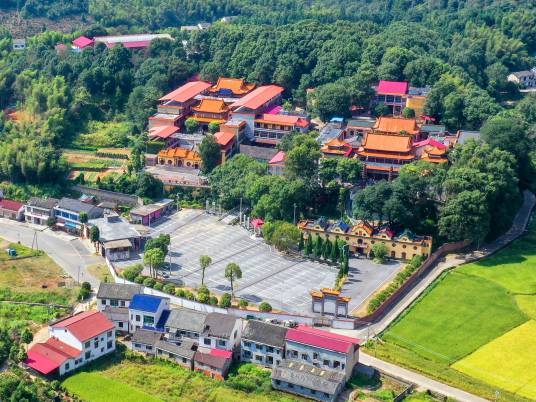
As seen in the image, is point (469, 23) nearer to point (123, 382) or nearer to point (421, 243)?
point (421, 243)

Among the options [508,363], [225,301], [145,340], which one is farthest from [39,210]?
[508,363]

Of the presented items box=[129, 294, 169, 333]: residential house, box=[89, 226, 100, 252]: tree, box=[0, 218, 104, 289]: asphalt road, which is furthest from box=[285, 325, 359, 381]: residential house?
box=[89, 226, 100, 252]: tree

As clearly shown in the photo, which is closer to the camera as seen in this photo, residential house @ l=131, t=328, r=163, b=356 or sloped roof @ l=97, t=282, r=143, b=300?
residential house @ l=131, t=328, r=163, b=356

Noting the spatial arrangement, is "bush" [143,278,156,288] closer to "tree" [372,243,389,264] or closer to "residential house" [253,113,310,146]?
"tree" [372,243,389,264]

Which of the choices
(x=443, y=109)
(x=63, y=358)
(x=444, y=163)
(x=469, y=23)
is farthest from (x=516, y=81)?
(x=63, y=358)

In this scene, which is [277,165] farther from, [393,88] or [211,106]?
[393,88]
